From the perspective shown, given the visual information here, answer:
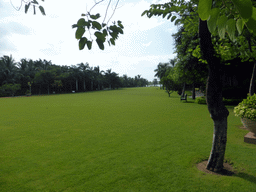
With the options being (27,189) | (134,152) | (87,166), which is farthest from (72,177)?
(134,152)

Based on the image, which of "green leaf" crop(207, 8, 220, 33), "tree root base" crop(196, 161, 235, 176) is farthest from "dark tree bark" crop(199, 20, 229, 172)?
"green leaf" crop(207, 8, 220, 33)

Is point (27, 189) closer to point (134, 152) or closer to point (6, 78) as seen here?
point (134, 152)

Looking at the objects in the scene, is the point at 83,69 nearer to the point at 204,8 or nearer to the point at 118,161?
the point at 118,161

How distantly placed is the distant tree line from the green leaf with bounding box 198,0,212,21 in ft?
158

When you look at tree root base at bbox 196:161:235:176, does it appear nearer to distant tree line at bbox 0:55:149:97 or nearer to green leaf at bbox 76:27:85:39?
green leaf at bbox 76:27:85:39

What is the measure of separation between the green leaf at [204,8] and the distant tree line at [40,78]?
158 ft

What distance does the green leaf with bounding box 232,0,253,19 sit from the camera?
0.94m

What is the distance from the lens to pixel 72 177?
369 centimetres

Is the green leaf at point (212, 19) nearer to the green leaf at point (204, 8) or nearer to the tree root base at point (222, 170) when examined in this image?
the green leaf at point (204, 8)

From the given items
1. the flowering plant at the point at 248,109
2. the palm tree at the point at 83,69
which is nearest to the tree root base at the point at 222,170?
the flowering plant at the point at 248,109

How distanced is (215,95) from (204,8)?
9.52 feet

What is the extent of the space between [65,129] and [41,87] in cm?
5146

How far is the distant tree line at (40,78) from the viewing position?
4578 cm

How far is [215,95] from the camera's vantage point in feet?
11.8
